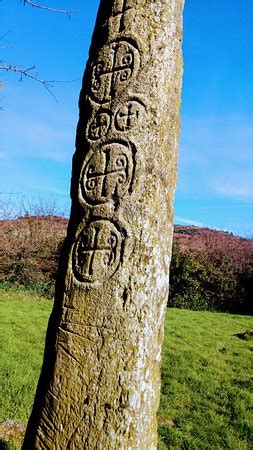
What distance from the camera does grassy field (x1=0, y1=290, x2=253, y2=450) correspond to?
4465 mm

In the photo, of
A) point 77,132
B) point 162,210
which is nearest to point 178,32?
point 77,132

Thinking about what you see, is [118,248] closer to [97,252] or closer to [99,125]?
[97,252]

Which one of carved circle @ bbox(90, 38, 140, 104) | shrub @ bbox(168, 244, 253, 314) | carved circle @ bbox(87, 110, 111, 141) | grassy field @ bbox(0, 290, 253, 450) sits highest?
carved circle @ bbox(90, 38, 140, 104)

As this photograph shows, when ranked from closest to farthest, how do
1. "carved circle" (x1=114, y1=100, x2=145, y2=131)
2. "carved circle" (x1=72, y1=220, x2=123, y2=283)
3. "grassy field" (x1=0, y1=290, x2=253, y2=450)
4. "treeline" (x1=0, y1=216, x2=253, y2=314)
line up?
"carved circle" (x1=72, y1=220, x2=123, y2=283)
"carved circle" (x1=114, y1=100, x2=145, y2=131)
"grassy field" (x1=0, y1=290, x2=253, y2=450)
"treeline" (x1=0, y1=216, x2=253, y2=314)

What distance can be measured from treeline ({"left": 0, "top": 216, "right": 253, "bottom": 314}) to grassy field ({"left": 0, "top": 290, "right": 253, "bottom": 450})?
4.93 m

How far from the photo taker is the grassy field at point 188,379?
4.46 m

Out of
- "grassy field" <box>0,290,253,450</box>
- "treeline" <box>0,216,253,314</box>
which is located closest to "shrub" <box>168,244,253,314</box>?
"treeline" <box>0,216,253,314</box>

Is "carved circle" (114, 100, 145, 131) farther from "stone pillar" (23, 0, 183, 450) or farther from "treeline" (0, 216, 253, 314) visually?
"treeline" (0, 216, 253, 314)

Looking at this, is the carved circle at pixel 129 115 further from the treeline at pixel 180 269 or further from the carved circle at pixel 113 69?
the treeline at pixel 180 269

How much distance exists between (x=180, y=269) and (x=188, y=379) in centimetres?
1043

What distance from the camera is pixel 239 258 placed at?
1825cm

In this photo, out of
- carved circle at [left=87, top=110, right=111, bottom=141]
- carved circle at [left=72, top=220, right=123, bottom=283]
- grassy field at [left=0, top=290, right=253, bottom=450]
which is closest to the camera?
carved circle at [left=72, top=220, right=123, bottom=283]

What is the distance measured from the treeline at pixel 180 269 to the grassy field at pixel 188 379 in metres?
4.93

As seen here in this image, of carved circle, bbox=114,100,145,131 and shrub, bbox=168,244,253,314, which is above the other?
carved circle, bbox=114,100,145,131
